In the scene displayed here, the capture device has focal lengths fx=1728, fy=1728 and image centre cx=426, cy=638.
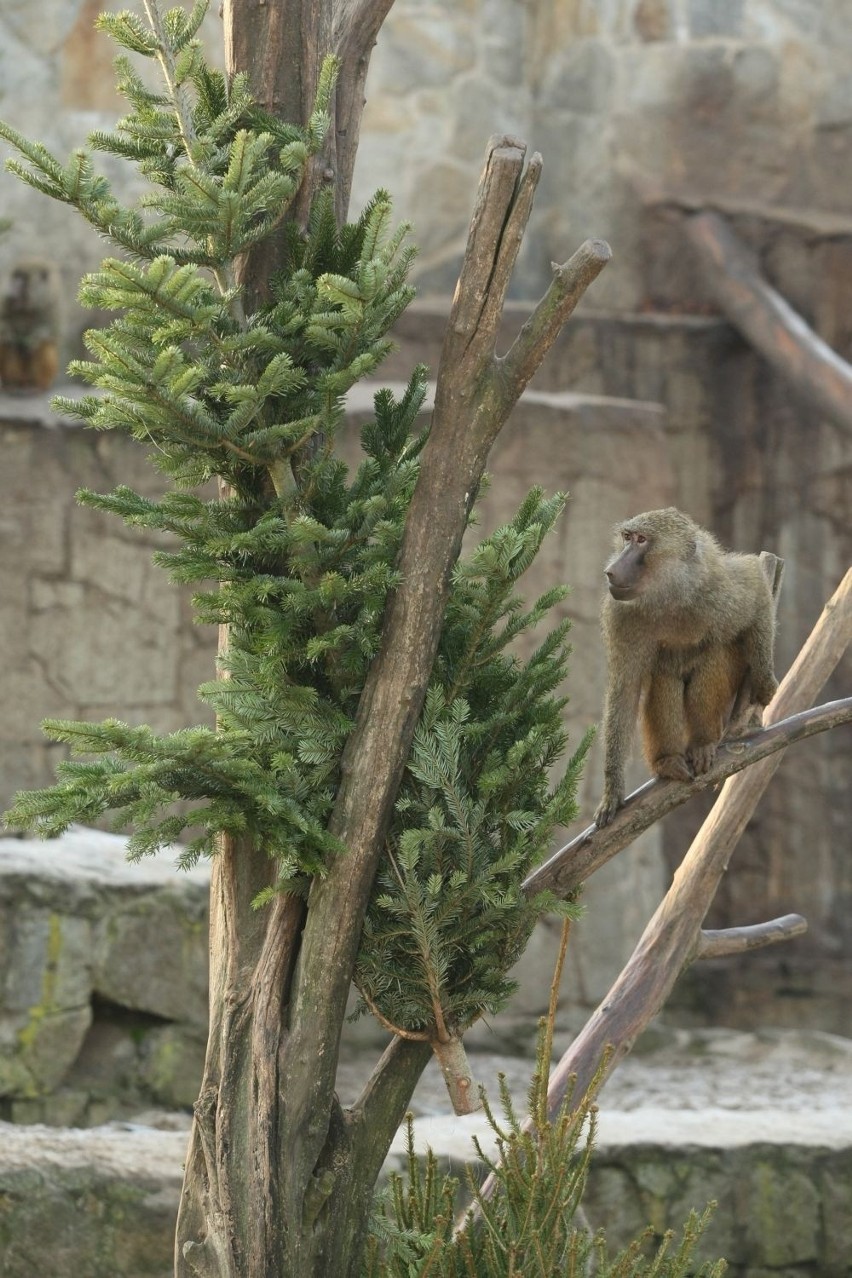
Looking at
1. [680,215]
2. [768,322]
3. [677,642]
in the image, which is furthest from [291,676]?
[680,215]

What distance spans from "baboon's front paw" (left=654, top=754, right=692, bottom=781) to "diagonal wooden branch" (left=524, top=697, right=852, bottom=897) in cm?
3

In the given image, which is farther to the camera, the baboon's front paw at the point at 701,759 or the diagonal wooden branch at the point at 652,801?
the baboon's front paw at the point at 701,759

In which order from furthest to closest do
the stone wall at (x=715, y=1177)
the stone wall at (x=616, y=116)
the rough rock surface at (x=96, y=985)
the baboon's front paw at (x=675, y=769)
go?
the stone wall at (x=616, y=116), the rough rock surface at (x=96, y=985), the stone wall at (x=715, y=1177), the baboon's front paw at (x=675, y=769)

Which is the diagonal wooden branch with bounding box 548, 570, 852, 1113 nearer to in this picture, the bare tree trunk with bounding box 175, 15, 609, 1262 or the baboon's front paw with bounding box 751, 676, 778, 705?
the baboon's front paw with bounding box 751, 676, 778, 705

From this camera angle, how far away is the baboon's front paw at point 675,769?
4.41m

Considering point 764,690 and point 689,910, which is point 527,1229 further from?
point 764,690

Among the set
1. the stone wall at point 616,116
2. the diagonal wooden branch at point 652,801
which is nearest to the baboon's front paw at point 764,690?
the diagonal wooden branch at point 652,801

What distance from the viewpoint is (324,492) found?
4012mm

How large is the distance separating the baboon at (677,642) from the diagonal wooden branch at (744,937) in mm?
600

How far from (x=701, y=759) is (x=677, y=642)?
0.32 m

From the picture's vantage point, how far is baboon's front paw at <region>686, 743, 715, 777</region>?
442 centimetres

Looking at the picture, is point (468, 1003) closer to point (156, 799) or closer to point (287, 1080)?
point (287, 1080)

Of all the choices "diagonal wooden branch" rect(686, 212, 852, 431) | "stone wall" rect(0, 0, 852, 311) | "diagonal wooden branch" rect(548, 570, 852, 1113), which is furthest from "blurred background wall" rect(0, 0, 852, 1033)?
"diagonal wooden branch" rect(548, 570, 852, 1113)

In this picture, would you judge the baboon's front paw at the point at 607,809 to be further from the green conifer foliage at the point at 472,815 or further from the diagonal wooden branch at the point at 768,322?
the diagonal wooden branch at the point at 768,322
